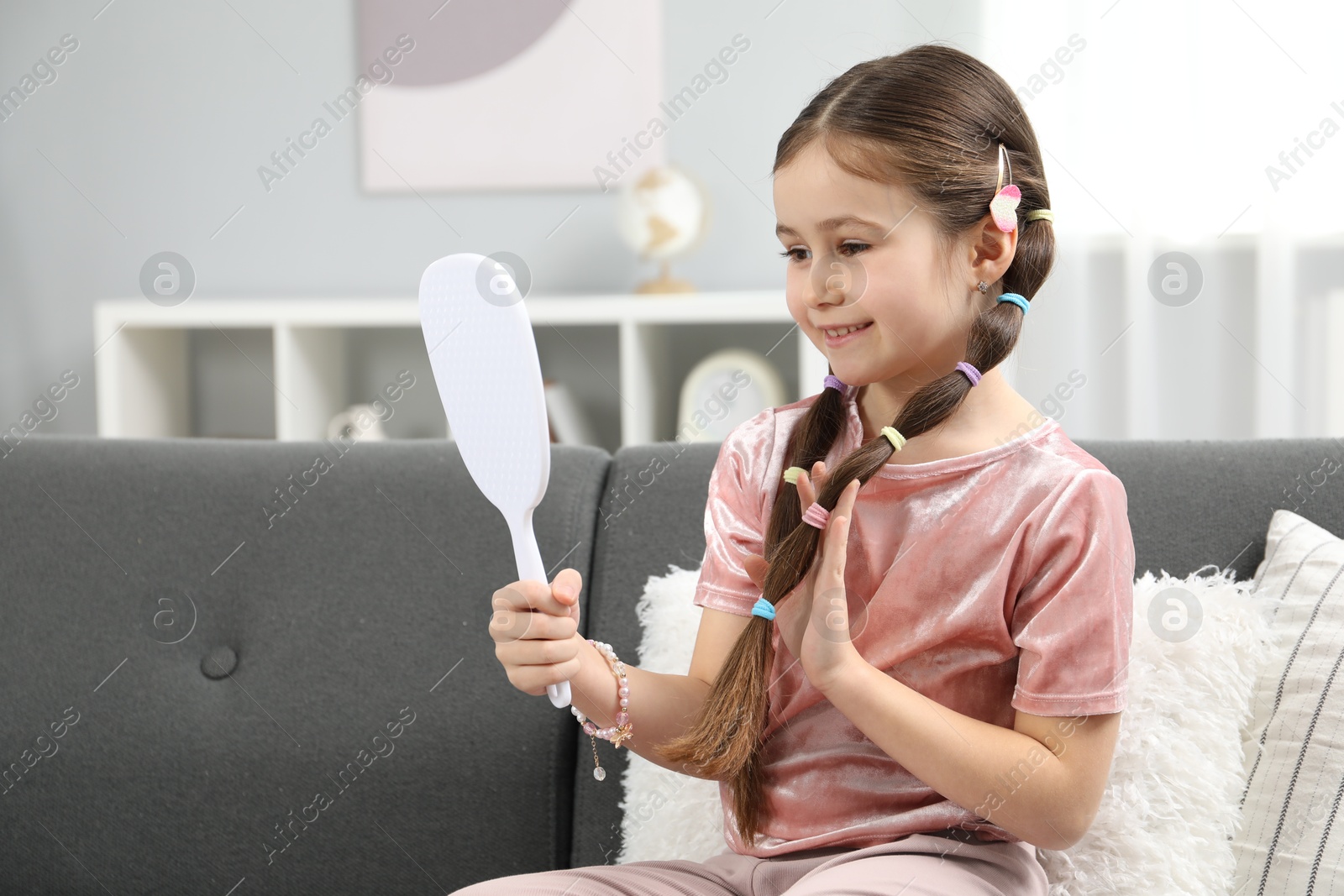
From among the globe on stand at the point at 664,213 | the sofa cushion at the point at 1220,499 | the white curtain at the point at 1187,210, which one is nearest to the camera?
the sofa cushion at the point at 1220,499

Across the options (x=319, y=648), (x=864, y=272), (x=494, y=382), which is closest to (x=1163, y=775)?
(x=864, y=272)

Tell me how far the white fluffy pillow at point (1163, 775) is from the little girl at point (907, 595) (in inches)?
2.8

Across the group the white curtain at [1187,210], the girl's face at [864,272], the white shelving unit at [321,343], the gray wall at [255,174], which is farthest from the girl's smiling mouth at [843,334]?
the gray wall at [255,174]

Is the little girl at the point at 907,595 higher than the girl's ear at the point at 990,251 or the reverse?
the reverse

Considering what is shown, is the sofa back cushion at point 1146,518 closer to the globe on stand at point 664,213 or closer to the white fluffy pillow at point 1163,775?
the white fluffy pillow at point 1163,775

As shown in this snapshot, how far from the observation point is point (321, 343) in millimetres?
2385

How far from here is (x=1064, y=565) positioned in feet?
2.58

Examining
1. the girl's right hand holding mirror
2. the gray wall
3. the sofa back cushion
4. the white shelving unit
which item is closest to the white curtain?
the gray wall

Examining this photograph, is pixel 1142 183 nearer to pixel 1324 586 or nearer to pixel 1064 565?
pixel 1324 586

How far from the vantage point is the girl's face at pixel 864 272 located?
2.60 feet

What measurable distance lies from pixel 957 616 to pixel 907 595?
1.6 inches

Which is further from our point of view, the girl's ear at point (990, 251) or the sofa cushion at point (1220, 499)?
the sofa cushion at point (1220, 499)

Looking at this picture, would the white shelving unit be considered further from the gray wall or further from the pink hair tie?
the pink hair tie

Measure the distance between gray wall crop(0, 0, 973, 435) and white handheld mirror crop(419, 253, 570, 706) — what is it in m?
1.68
